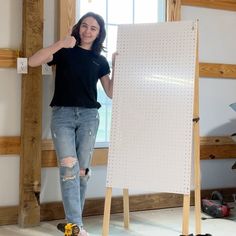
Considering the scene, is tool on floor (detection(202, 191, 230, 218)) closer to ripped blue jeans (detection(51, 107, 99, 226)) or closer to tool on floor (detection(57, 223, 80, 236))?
ripped blue jeans (detection(51, 107, 99, 226))

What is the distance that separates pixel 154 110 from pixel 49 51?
2.60 feet

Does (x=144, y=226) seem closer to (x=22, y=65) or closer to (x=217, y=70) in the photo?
(x=22, y=65)

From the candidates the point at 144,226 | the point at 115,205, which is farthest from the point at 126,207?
the point at 115,205

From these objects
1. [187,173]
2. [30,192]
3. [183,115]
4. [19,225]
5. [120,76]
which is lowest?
[19,225]

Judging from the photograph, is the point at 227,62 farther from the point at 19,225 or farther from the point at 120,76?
the point at 19,225

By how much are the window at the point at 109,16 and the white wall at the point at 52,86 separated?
28 cm

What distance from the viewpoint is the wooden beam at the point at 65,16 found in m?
3.17

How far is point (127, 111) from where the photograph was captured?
2.70 metres

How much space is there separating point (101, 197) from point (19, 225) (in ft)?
2.28

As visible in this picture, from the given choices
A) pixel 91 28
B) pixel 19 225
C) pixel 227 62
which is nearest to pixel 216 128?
pixel 227 62

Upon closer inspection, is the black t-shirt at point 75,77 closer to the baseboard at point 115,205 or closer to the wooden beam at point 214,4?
the baseboard at point 115,205

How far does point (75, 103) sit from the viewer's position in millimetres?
2781

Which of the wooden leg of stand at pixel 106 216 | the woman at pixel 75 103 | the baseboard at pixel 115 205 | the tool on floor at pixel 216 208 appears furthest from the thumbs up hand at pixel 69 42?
the tool on floor at pixel 216 208

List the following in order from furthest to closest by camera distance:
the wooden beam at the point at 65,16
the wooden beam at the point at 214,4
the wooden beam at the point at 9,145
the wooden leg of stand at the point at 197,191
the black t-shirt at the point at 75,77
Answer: the wooden beam at the point at 214,4 < the wooden beam at the point at 65,16 < the wooden beam at the point at 9,145 < the black t-shirt at the point at 75,77 < the wooden leg of stand at the point at 197,191
